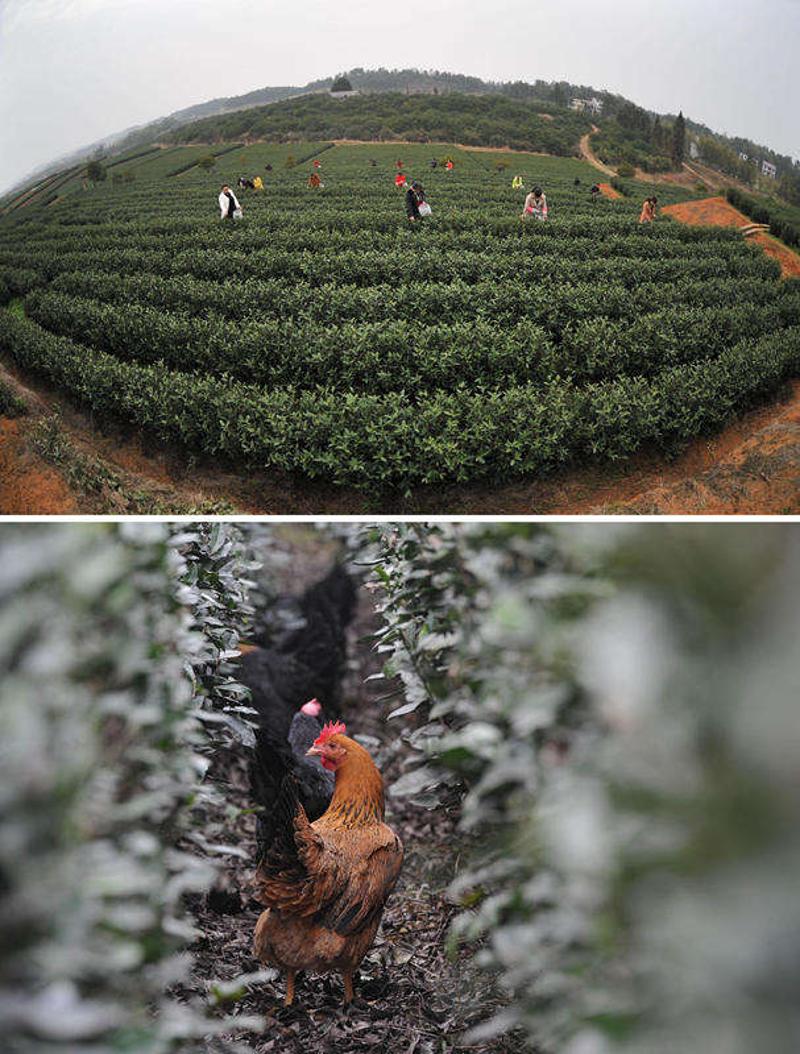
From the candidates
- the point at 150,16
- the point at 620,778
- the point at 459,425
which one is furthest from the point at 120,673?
the point at 150,16

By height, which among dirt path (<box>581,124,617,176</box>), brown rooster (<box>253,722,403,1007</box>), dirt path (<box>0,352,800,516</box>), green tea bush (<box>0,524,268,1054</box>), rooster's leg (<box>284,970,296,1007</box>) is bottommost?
rooster's leg (<box>284,970,296,1007</box>)

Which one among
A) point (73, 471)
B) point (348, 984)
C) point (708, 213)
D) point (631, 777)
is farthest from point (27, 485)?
point (708, 213)

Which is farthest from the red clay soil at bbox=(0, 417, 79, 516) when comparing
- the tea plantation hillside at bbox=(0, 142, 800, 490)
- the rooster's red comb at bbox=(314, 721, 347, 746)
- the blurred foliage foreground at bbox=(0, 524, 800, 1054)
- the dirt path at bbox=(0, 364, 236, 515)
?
the rooster's red comb at bbox=(314, 721, 347, 746)

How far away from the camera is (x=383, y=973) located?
2439 millimetres

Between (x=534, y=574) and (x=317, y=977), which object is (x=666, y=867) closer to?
(x=534, y=574)

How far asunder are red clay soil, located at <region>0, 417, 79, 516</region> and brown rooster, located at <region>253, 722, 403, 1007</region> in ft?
4.79

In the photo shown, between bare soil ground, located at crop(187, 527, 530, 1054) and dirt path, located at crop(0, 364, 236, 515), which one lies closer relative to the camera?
bare soil ground, located at crop(187, 527, 530, 1054)

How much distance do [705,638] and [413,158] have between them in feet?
8.65

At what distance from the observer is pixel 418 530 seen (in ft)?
7.22

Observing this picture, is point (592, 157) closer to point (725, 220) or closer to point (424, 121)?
point (725, 220)

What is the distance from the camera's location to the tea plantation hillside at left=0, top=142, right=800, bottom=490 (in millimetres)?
2883

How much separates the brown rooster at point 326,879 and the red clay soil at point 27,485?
57.4 inches

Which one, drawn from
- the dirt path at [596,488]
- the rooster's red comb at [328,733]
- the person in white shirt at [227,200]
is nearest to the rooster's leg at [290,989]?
the rooster's red comb at [328,733]

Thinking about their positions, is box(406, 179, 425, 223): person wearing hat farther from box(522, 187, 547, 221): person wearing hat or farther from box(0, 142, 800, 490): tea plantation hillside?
box(522, 187, 547, 221): person wearing hat
